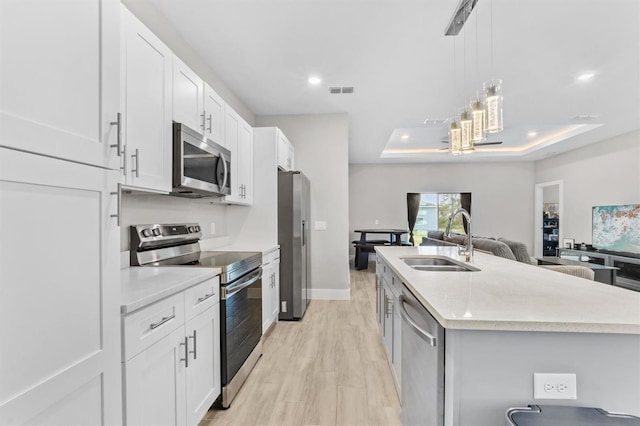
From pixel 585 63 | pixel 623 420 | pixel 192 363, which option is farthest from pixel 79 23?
pixel 585 63

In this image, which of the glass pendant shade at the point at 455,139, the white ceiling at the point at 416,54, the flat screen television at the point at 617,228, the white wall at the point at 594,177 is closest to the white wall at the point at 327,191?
the white ceiling at the point at 416,54

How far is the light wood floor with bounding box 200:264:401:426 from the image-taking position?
1.88 meters

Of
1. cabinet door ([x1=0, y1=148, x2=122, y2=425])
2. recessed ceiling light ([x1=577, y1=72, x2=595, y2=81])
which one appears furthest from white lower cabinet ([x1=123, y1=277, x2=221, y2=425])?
recessed ceiling light ([x1=577, y1=72, x2=595, y2=81])

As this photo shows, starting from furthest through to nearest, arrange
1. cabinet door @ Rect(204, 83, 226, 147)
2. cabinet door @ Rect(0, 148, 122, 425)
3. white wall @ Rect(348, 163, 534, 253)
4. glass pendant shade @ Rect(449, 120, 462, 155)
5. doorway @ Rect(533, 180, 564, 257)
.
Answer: white wall @ Rect(348, 163, 534, 253)
doorway @ Rect(533, 180, 564, 257)
glass pendant shade @ Rect(449, 120, 462, 155)
cabinet door @ Rect(204, 83, 226, 147)
cabinet door @ Rect(0, 148, 122, 425)

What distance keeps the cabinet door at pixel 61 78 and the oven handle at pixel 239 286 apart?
1.07 m

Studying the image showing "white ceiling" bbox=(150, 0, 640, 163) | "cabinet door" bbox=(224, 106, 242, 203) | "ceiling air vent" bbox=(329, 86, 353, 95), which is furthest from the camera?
"ceiling air vent" bbox=(329, 86, 353, 95)

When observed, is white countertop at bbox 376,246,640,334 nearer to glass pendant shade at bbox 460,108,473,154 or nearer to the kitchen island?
the kitchen island

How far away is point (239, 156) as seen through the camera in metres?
3.13

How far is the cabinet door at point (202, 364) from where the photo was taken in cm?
154

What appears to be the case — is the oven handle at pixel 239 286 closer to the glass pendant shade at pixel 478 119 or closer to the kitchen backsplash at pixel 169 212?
the kitchen backsplash at pixel 169 212

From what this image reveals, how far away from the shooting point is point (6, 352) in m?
0.71

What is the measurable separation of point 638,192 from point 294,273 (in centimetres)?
602

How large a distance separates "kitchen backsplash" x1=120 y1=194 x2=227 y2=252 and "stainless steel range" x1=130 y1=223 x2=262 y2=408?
3.0 inches

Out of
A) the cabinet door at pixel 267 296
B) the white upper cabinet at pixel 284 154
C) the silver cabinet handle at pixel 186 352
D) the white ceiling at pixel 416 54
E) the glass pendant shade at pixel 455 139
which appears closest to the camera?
the silver cabinet handle at pixel 186 352
